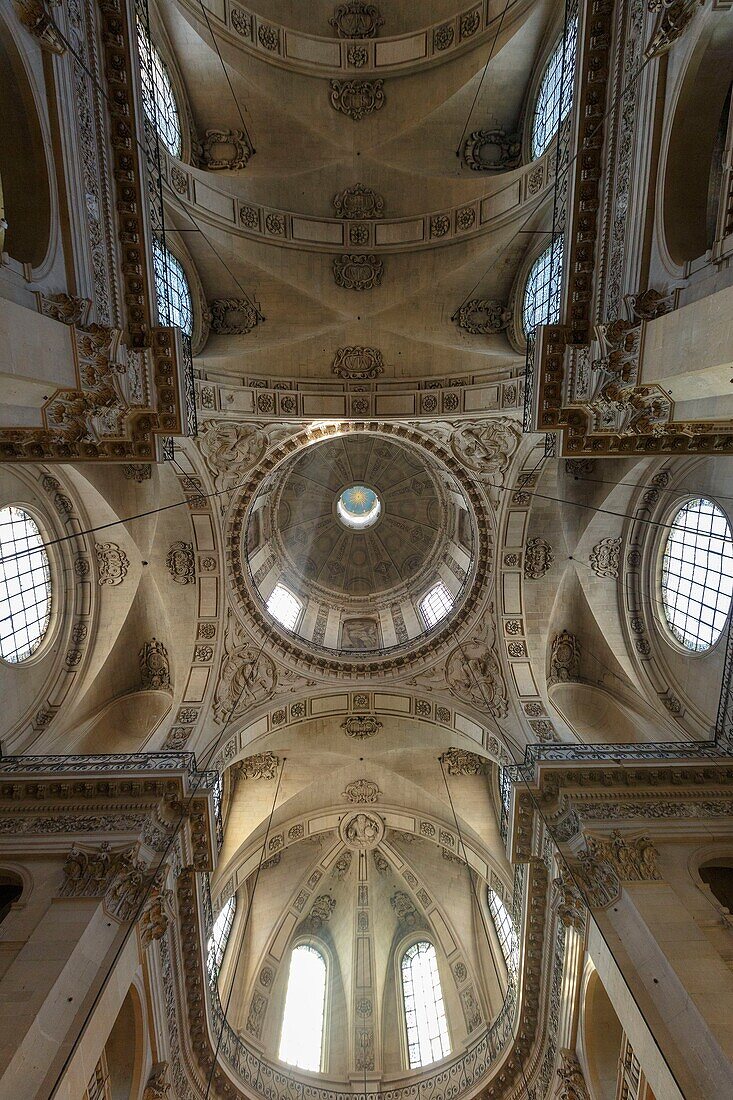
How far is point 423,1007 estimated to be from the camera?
19.1 meters

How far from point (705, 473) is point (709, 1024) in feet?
37.9

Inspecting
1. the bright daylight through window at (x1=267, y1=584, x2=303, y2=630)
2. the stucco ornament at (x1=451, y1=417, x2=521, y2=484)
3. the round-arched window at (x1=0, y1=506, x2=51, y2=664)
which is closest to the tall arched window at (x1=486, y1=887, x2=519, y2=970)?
the bright daylight through window at (x1=267, y1=584, x2=303, y2=630)

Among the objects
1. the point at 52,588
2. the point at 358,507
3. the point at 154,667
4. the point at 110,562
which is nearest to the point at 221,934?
the point at 154,667

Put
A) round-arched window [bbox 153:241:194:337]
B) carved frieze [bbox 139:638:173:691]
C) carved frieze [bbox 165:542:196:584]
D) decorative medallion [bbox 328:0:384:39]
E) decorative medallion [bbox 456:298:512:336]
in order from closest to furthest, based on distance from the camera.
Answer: round-arched window [bbox 153:241:194:337]
decorative medallion [bbox 328:0:384:39]
decorative medallion [bbox 456:298:512:336]
carved frieze [bbox 139:638:173:691]
carved frieze [bbox 165:542:196:584]

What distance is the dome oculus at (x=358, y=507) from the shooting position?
1032 inches

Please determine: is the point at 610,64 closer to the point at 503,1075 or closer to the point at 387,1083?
the point at 503,1075

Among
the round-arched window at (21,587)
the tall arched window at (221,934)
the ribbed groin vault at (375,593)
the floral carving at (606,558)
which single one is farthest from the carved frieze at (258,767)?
the floral carving at (606,558)

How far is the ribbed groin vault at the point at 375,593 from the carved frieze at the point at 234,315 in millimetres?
67

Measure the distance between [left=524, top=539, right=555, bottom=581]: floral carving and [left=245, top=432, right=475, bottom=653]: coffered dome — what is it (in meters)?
2.10

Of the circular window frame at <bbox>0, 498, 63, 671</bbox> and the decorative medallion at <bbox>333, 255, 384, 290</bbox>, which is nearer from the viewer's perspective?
the circular window frame at <bbox>0, 498, 63, 671</bbox>

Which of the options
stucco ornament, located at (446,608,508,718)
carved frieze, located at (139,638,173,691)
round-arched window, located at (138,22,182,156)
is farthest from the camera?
carved frieze, located at (139,638,173,691)

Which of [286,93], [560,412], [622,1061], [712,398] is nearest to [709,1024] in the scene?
[622,1061]

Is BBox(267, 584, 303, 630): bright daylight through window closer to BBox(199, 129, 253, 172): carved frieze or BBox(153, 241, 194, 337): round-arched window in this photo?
BBox(153, 241, 194, 337): round-arched window

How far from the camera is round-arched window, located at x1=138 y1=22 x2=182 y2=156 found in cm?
1292
